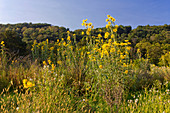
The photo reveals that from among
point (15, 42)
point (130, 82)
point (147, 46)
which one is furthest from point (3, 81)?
point (147, 46)

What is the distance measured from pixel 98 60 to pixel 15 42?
29.0ft

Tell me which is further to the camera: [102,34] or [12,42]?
[102,34]

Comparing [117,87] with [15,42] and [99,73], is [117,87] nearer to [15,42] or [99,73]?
[99,73]

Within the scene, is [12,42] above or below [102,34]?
below

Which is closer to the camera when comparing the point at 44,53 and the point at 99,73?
the point at 99,73

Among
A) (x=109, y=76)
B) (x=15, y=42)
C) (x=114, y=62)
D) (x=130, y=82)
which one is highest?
(x=15, y=42)

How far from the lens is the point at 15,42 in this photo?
1004cm

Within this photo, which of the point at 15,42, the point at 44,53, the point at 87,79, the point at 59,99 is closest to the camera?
the point at 59,99

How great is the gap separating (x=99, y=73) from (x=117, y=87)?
402 millimetres

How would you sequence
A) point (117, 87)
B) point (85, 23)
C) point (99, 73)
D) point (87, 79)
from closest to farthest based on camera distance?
1. point (117, 87)
2. point (99, 73)
3. point (85, 23)
4. point (87, 79)

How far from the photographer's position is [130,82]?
351 cm

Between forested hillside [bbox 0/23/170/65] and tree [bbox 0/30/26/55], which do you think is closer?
tree [bbox 0/30/26/55]

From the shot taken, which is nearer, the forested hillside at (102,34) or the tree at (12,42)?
the tree at (12,42)

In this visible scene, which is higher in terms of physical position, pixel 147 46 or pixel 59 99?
pixel 147 46
